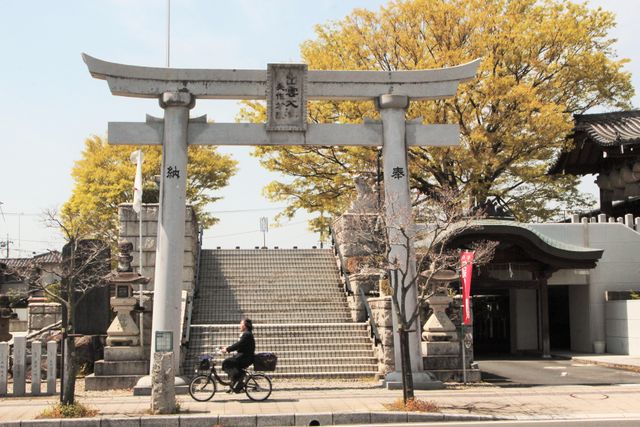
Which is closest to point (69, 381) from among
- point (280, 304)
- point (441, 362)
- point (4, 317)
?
point (4, 317)

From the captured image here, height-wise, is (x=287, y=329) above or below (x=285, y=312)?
below

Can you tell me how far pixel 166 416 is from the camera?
13.1 m

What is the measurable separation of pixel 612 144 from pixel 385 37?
35.0 feet

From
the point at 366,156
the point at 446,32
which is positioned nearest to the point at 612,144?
the point at 446,32

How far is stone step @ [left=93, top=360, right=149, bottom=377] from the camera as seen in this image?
58.2 feet

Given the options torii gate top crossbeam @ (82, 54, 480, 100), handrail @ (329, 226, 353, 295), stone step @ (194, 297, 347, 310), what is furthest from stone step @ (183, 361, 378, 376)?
torii gate top crossbeam @ (82, 54, 480, 100)

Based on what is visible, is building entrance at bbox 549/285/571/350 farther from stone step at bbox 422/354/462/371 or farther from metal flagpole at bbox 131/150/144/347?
metal flagpole at bbox 131/150/144/347

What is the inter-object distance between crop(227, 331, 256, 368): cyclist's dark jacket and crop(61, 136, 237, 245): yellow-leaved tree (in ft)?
85.3

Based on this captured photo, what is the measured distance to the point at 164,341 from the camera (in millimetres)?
14539

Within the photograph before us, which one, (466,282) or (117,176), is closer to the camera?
(466,282)

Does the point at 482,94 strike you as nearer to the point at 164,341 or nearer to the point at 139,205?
the point at 139,205

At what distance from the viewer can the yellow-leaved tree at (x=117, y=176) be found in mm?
42281

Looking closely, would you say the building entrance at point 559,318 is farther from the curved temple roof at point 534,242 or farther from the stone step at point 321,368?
the stone step at point 321,368

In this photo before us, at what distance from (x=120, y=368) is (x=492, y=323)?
1832cm
